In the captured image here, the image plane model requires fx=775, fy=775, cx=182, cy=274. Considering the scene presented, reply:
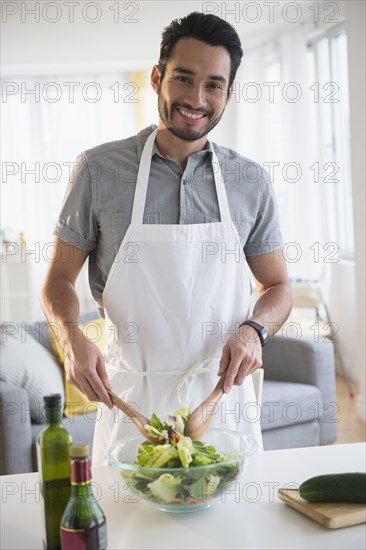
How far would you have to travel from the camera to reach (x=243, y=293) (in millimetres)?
2045

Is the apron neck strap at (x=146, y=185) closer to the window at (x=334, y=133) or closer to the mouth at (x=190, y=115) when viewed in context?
the mouth at (x=190, y=115)

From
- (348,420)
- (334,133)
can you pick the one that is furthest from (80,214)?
(334,133)

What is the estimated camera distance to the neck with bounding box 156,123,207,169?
2012mm

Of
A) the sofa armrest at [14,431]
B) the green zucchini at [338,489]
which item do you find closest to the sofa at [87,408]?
the sofa armrest at [14,431]

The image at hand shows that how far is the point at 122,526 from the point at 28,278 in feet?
16.8

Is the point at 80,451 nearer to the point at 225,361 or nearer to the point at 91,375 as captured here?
the point at 91,375

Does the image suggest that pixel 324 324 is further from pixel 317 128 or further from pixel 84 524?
pixel 84 524

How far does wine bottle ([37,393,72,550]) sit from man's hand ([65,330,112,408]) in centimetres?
44

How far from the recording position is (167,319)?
196cm

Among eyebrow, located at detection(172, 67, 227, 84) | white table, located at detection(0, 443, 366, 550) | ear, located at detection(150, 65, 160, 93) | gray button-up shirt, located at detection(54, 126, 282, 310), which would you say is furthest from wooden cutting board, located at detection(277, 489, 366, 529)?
ear, located at detection(150, 65, 160, 93)

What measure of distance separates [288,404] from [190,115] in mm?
2207

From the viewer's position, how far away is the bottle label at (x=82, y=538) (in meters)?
1.09

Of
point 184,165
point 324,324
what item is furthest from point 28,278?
point 184,165

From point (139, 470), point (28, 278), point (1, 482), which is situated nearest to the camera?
point (139, 470)
